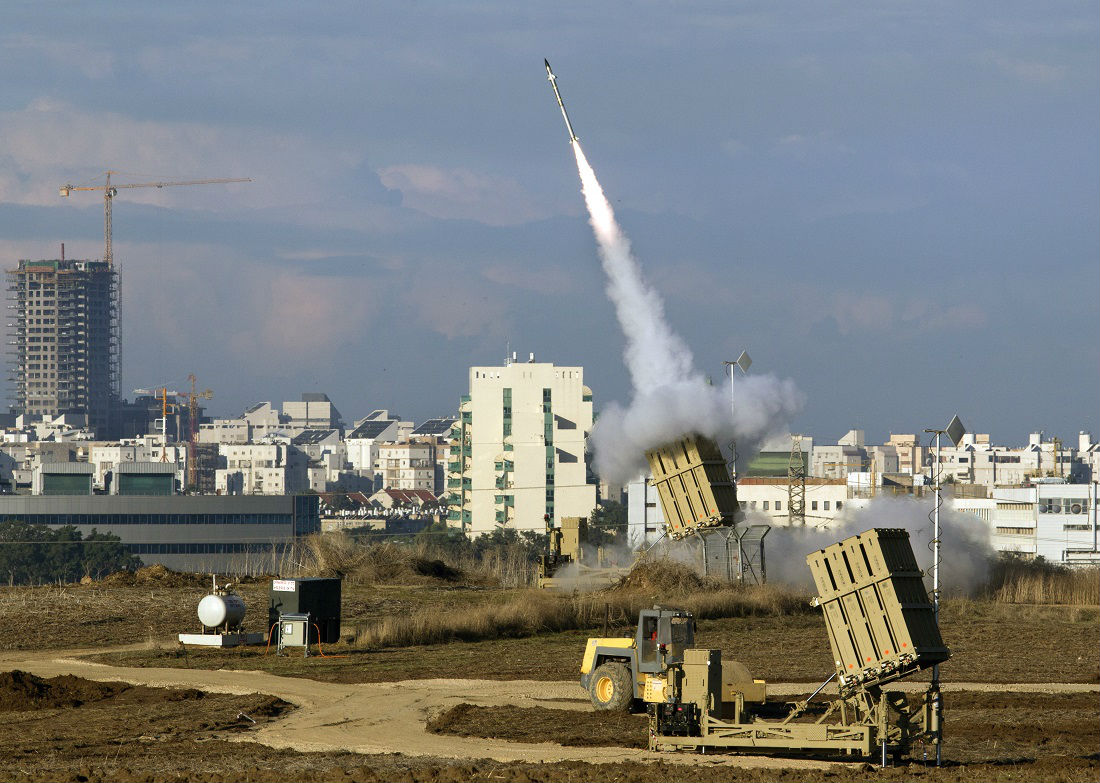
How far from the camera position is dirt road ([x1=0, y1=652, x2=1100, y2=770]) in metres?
21.4

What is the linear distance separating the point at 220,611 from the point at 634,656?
13.2 meters

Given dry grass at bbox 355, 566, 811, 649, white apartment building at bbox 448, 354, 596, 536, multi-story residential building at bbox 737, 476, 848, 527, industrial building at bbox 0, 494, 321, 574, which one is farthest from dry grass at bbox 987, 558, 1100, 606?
white apartment building at bbox 448, 354, 596, 536

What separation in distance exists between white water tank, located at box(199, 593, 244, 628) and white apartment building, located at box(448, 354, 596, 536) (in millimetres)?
123921

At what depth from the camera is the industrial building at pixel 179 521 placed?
5645 inches

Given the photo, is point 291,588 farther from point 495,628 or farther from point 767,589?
point 767,589

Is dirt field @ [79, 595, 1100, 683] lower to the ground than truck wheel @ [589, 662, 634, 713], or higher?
lower

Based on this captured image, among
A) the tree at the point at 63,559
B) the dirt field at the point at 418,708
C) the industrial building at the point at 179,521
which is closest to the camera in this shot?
the dirt field at the point at 418,708

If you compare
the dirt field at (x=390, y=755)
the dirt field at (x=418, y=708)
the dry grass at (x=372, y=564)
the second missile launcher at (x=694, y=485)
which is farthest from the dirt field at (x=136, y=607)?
the dirt field at (x=390, y=755)

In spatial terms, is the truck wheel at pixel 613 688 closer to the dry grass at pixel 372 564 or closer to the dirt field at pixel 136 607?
the dirt field at pixel 136 607

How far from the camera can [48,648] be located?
1384 inches

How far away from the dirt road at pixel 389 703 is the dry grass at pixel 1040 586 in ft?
75.2

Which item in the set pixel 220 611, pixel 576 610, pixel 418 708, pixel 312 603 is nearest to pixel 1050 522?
pixel 576 610

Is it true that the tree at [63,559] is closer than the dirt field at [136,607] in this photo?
No

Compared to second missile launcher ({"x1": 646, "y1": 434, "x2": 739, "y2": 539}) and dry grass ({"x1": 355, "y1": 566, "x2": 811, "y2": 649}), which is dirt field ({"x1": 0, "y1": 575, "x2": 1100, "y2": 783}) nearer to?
dry grass ({"x1": 355, "y1": 566, "x2": 811, "y2": 649})
